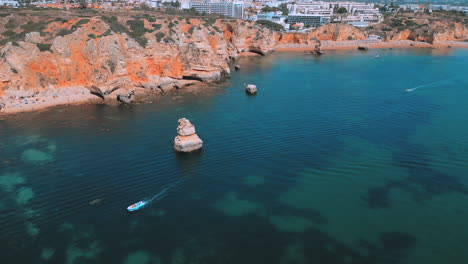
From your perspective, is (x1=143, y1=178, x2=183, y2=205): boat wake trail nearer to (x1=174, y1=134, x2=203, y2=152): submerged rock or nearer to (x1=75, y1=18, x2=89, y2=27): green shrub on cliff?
(x1=174, y1=134, x2=203, y2=152): submerged rock

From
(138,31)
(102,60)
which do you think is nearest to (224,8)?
(138,31)

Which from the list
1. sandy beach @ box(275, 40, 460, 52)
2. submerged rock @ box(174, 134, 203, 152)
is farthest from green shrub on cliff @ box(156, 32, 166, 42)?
sandy beach @ box(275, 40, 460, 52)

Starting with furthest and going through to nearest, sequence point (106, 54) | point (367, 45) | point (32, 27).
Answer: point (367, 45) → point (32, 27) → point (106, 54)

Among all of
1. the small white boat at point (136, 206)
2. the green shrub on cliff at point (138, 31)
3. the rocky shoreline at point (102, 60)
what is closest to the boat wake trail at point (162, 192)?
the small white boat at point (136, 206)

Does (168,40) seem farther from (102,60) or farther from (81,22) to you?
(81,22)

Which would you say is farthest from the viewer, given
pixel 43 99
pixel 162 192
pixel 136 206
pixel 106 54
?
pixel 106 54

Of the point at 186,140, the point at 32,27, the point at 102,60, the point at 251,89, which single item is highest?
the point at 32,27

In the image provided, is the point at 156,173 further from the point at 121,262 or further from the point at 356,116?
the point at 356,116
